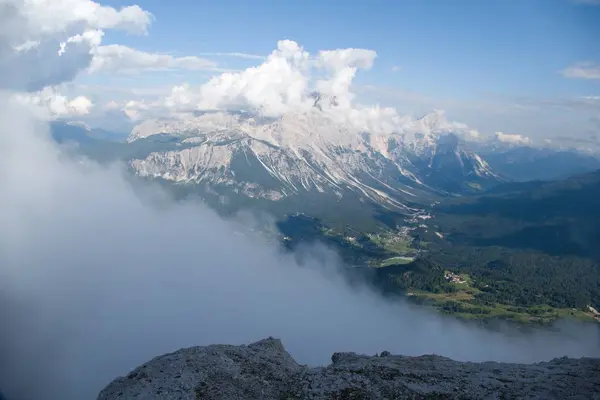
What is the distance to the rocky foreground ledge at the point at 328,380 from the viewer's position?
42906 millimetres

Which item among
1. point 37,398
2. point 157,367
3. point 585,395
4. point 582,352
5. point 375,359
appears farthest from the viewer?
point 582,352

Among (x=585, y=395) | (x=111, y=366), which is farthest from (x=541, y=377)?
(x=111, y=366)

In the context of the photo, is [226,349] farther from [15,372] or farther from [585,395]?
[15,372]

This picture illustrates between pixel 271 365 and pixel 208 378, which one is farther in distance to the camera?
pixel 271 365

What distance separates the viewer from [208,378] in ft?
147

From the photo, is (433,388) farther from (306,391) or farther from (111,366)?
(111,366)

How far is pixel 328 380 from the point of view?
45.2 m

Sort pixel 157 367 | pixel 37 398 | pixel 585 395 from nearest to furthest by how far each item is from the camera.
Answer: pixel 585 395 < pixel 157 367 < pixel 37 398

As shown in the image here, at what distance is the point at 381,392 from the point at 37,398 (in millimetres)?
165139

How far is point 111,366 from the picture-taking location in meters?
191

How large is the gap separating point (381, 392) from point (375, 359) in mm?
10458

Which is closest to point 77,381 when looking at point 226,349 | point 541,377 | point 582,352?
point 226,349

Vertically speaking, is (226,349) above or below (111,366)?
above

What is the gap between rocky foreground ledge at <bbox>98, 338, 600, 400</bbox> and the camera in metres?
42.9
